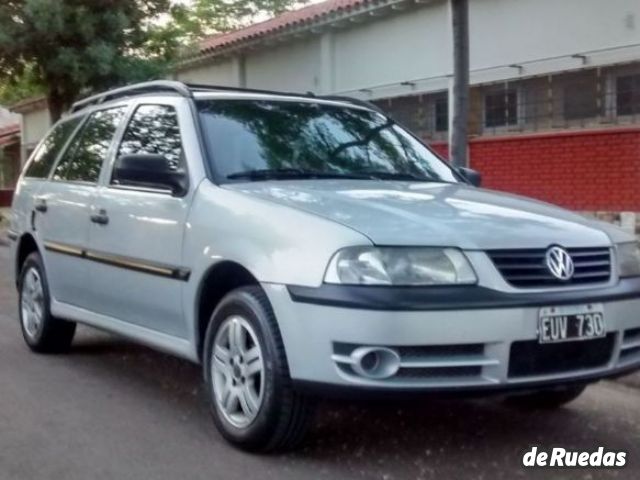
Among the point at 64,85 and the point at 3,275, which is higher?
the point at 64,85

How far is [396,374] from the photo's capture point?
444 centimetres

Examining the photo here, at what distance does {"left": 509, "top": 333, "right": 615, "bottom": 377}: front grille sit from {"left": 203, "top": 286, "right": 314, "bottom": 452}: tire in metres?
0.92

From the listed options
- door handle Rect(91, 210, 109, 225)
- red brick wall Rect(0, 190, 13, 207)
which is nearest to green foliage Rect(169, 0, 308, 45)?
red brick wall Rect(0, 190, 13, 207)

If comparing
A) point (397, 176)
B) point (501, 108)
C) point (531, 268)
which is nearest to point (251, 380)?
point (531, 268)

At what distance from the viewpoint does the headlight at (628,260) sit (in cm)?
503

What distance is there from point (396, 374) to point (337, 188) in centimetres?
120

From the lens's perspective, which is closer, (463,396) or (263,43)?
(463,396)

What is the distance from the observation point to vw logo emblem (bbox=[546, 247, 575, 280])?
4.66 m

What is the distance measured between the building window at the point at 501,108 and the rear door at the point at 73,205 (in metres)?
7.55

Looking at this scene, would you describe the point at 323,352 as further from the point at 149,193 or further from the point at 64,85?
the point at 64,85

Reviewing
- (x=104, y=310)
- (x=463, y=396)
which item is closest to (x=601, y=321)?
(x=463, y=396)

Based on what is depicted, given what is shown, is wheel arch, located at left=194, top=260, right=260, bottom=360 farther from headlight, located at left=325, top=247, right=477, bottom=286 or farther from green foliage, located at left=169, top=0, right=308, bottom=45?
green foliage, located at left=169, top=0, right=308, bottom=45

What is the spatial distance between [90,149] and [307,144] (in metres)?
1.78

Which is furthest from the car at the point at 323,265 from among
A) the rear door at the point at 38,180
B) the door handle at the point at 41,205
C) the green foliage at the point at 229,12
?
the green foliage at the point at 229,12
